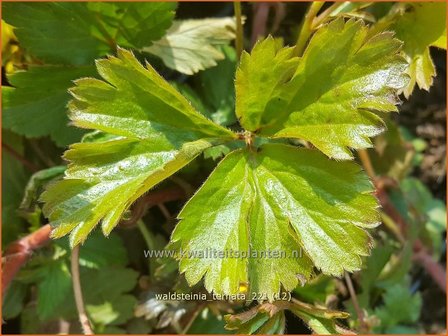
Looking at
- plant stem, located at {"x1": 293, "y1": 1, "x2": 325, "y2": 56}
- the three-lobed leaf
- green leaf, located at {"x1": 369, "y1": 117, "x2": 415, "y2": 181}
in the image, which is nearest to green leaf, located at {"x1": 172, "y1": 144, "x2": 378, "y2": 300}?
the three-lobed leaf

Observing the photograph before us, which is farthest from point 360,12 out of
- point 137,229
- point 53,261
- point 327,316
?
point 53,261

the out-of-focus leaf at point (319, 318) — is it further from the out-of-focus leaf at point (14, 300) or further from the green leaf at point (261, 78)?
the out-of-focus leaf at point (14, 300)

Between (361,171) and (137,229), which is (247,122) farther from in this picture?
(137,229)

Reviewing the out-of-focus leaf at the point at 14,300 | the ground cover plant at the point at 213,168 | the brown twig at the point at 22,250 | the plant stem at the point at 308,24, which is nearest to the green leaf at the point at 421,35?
the ground cover plant at the point at 213,168

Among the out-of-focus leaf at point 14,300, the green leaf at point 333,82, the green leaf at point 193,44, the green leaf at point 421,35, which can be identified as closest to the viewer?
the green leaf at point 333,82

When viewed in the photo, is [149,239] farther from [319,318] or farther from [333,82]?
[333,82]

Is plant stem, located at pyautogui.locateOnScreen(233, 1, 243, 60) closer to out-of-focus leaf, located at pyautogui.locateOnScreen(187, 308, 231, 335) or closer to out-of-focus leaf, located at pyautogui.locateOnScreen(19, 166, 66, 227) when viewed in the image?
out-of-focus leaf, located at pyautogui.locateOnScreen(19, 166, 66, 227)

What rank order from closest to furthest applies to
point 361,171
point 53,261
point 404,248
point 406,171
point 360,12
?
point 361,171 → point 360,12 → point 53,261 → point 404,248 → point 406,171
